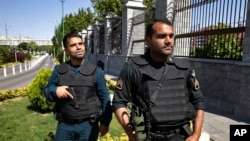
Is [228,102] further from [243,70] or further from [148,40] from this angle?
[148,40]

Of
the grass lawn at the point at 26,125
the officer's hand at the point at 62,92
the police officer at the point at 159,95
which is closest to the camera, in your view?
the police officer at the point at 159,95

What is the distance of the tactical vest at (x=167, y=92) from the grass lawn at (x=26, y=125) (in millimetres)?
2991

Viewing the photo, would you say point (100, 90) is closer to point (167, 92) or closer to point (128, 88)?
point (128, 88)

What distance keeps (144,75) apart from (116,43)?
16.0 m

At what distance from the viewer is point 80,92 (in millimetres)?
2809

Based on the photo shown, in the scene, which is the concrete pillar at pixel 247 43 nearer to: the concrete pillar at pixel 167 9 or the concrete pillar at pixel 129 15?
the concrete pillar at pixel 167 9

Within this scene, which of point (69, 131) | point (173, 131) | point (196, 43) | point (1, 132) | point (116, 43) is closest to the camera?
point (173, 131)

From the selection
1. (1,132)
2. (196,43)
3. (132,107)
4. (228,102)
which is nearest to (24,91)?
(1,132)

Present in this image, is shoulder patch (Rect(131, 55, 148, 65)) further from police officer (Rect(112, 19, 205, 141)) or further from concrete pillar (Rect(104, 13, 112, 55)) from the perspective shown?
concrete pillar (Rect(104, 13, 112, 55))

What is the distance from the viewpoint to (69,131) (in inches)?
108

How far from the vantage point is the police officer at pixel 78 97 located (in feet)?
9.04

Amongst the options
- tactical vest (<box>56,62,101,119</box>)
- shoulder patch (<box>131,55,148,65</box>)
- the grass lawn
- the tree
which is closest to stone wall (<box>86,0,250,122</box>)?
the grass lawn

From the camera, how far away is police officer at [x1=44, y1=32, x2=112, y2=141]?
9.04 ft

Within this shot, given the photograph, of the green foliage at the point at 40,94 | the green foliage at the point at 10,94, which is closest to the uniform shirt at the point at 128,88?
the green foliage at the point at 40,94
